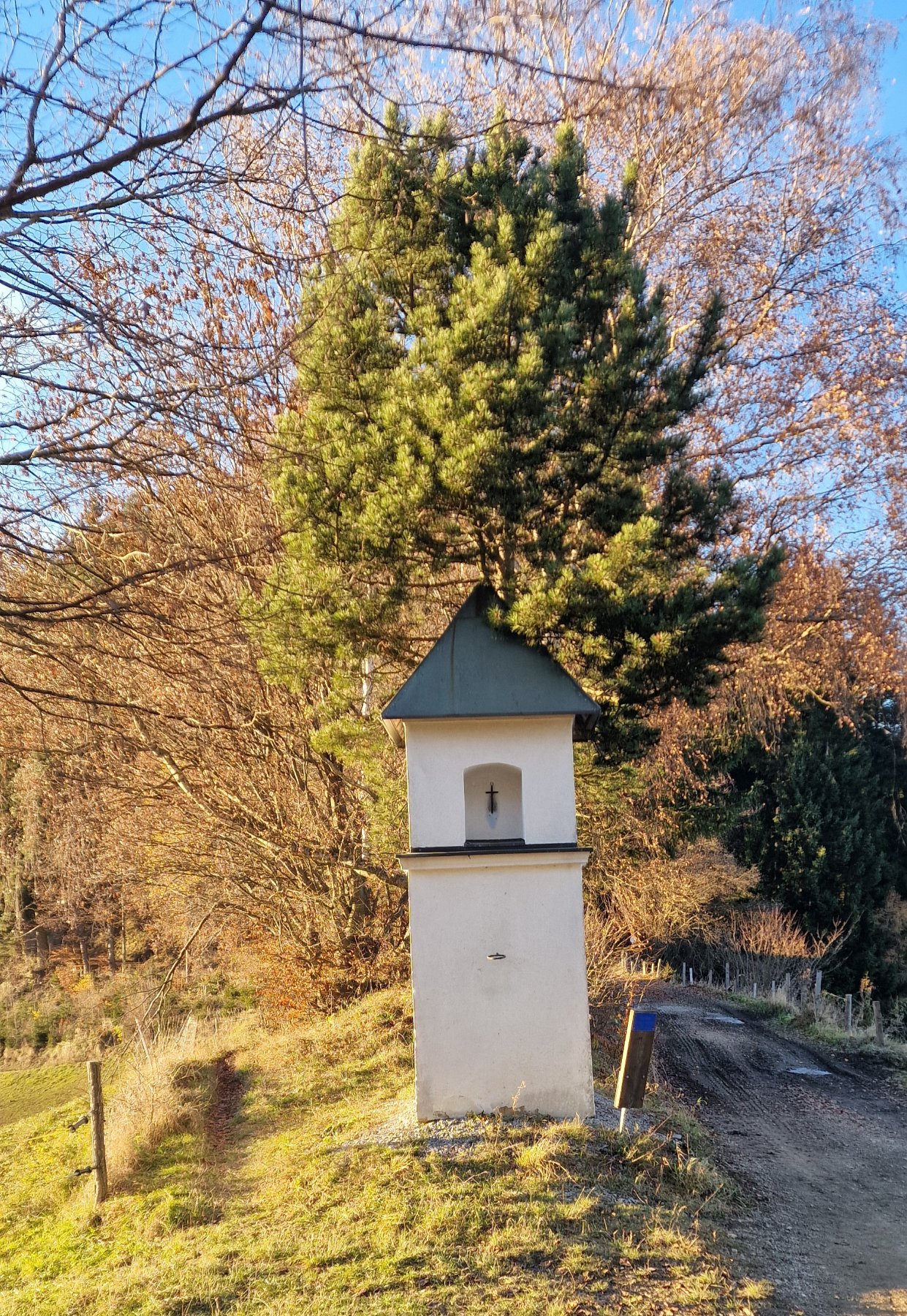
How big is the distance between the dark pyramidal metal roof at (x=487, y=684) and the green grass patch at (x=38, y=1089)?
982 cm

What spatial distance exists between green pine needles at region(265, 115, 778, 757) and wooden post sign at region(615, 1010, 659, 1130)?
10.6 ft

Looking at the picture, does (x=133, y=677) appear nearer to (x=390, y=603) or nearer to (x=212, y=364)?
(x=390, y=603)

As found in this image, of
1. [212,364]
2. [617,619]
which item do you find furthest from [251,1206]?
[212,364]

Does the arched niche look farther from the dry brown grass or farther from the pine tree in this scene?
the pine tree

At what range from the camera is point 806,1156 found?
32.0 feet

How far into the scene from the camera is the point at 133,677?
551 inches

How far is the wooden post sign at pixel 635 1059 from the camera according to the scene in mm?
7961

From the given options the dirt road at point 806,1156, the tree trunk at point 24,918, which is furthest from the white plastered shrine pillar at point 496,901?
the tree trunk at point 24,918

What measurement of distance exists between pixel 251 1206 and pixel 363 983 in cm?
774

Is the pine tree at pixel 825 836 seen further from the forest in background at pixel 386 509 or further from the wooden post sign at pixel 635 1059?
the wooden post sign at pixel 635 1059

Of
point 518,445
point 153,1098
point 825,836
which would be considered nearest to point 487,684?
point 518,445

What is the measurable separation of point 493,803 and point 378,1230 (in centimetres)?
380

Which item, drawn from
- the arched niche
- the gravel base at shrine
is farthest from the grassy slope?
the arched niche

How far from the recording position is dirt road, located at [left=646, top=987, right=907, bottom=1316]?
6723 millimetres
